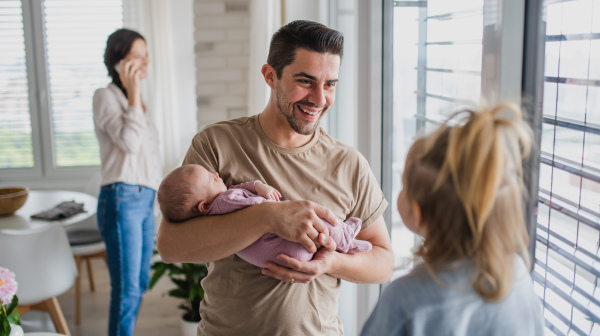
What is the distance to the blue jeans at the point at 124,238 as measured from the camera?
2.65m

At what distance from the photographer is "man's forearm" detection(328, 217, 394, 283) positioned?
1359 mm

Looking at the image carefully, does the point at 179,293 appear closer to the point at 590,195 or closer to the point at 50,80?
the point at 590,195

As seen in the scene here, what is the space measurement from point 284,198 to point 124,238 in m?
1.52

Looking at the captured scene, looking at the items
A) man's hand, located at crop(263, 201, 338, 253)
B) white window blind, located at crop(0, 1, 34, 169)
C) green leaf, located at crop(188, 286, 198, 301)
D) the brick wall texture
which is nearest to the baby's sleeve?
man's hand, located at crop(263, 201, 338, 253)

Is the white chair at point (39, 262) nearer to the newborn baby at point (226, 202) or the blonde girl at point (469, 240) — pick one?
the newborn baby at point (226, 202)

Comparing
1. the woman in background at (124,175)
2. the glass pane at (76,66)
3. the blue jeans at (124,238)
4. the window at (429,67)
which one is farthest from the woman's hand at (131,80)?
the glass pane at (76,66)

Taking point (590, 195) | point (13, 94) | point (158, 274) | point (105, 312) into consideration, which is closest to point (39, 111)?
point (13, 94)

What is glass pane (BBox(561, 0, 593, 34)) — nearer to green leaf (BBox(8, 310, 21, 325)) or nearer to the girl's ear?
the girl's ear

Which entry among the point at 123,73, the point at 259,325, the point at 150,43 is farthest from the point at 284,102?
Answer: the point at 150,43

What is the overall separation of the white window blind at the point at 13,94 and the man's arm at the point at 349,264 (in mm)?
4100

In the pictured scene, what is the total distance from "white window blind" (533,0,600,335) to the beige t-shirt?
1.55 feet

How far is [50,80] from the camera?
4.68 metres

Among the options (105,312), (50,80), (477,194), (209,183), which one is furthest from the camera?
(50,80)

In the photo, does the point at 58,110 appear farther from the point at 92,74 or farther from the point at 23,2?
the point at 23,2
